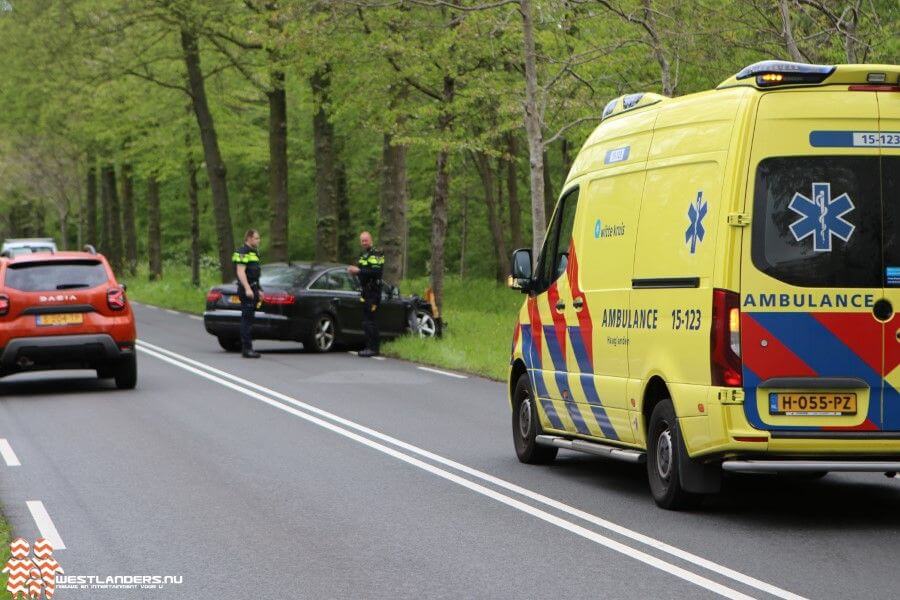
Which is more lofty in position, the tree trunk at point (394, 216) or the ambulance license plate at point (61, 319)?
the tree trunk at point (394, 216)

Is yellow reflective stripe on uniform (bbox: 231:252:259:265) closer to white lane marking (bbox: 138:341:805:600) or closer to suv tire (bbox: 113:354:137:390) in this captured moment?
suv tire (bbox: 113:354:137:390)

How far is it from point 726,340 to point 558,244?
3098 mm

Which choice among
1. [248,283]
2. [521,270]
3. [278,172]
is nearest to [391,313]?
[248,283]

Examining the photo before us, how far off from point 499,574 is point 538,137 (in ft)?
47.9

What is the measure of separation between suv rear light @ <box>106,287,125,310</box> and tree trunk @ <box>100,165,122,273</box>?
130 ft

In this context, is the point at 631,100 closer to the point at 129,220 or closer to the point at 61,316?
the point at 61,316

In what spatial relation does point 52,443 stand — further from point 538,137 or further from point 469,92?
point 469,92

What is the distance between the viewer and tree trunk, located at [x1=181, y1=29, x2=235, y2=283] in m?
37.5

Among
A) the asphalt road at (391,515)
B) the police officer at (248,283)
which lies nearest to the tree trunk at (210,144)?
the police officer at (248,283)

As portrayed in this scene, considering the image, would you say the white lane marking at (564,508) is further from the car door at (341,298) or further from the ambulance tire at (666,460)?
the car door at (341,298)

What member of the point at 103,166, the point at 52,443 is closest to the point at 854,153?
the point at 52,443

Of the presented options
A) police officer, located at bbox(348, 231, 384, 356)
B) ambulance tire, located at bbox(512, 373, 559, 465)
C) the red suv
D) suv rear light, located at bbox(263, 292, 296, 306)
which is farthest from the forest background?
ambulance tire, located at bbox(512, 373, 559, 465)

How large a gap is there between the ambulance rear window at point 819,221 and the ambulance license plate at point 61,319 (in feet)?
37.4

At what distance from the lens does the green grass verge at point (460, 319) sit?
2334 centimetres
